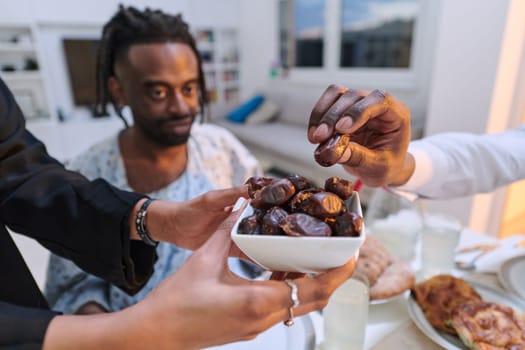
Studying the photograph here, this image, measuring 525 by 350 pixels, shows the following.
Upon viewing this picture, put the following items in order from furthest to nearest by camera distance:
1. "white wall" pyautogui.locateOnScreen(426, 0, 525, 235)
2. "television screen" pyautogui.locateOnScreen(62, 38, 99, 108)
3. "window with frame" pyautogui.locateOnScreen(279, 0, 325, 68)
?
"window with frame" pyautogui.locateOnScreen(279, 0, 325, 68)
"television screen" pyautogui.locateOnScreen(62, 38, 99, 108)
"white wall" pyautogui.locateOnScreen(426, 0, 525, 235)

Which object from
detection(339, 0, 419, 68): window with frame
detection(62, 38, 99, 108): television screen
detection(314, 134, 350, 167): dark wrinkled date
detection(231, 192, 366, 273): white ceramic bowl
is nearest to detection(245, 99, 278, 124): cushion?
detection(339, 0, 419, 68): window with frame

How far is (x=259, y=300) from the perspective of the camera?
345mm

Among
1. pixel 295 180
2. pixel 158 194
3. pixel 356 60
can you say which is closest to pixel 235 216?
pixel 295 180

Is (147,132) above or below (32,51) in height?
below

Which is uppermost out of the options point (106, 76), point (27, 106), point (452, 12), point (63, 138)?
point (452, 12)

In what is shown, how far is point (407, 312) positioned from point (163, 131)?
748 millimetres

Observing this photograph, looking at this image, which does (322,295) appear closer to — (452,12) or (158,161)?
(158,161)

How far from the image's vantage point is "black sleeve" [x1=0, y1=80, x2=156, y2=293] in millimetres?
599

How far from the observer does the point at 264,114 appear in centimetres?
382

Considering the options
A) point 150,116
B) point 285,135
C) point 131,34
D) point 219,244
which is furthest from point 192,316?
point 285,135

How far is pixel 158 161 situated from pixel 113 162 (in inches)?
4.9

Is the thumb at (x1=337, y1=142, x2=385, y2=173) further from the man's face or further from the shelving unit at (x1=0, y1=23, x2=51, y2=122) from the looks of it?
the shelving unit at (x1=0, y1=23, x2=51, y2=122)

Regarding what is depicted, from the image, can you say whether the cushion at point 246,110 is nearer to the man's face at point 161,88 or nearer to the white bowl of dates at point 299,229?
the man's face at point 161,88

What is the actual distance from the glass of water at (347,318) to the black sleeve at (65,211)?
35cm
